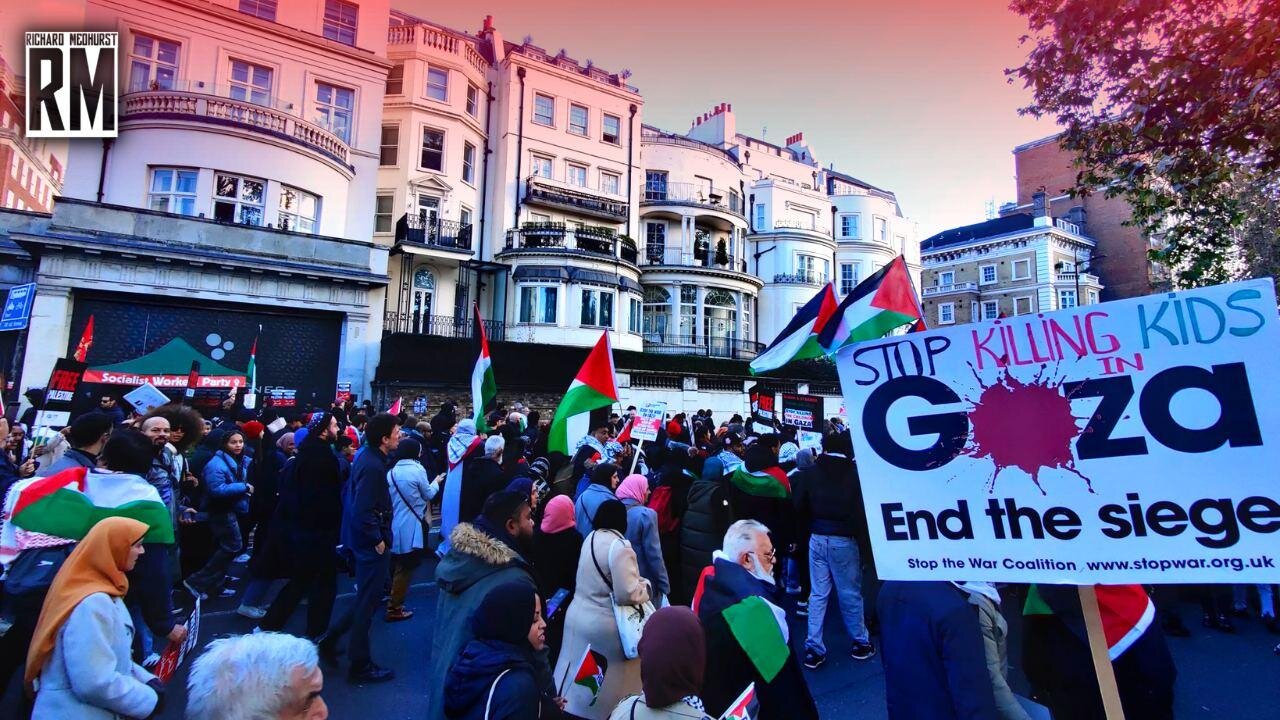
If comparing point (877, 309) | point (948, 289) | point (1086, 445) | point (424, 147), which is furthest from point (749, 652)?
point (948, 289)

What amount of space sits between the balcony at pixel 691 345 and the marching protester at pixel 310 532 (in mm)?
27649

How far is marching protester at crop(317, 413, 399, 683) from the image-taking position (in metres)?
5.25

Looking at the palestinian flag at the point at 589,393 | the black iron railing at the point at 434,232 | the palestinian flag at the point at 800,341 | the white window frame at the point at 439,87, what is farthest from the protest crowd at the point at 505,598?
the white window frame at the point at 439,87

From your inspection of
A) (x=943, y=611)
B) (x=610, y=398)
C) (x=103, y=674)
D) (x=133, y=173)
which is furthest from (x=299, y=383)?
(x=943, y=611)

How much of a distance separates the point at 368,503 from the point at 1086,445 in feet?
16.8

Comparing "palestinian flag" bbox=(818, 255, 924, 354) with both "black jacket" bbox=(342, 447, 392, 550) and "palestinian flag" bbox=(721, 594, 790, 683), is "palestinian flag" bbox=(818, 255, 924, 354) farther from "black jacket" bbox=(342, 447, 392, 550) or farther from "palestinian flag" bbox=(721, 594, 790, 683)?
"black jacket" bbox=(342, 447, 392, 550)

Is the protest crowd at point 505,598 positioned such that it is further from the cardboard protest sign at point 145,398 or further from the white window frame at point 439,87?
the white window frame at point 439,87

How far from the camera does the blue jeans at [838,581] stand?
19.7 feet

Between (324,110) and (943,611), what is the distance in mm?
26155

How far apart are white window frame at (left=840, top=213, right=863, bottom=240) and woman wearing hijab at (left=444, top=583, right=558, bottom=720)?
4685 centimetres

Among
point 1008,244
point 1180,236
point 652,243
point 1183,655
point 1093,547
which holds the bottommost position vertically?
point 1183,655

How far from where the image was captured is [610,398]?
788 cm

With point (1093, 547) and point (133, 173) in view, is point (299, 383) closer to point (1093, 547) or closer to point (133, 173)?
point (133, 173)

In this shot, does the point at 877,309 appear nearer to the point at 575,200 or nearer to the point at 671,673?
the point at 671,673
